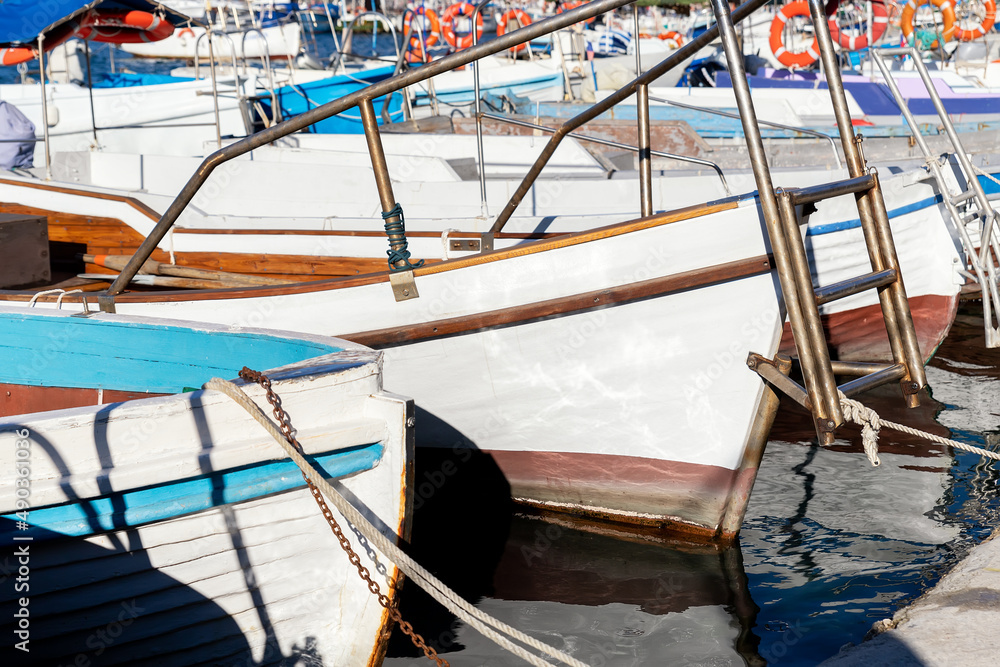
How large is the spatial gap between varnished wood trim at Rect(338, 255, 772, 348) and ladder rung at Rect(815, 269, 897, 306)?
0.35 meters

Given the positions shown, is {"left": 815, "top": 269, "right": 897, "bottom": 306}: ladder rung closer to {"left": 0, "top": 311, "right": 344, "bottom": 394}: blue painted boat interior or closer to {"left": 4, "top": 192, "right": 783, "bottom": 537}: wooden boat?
{"left": 4, "top": 192, "right": 783, "bottom": 537}: wooden boat

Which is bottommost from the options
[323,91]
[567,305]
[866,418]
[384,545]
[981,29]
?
[384,545]

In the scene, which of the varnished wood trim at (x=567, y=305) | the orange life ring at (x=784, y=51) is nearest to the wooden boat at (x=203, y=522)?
the varnished wood trim at (x=567, y=305)

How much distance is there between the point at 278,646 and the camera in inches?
115

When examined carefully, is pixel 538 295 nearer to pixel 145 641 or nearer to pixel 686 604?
pixel 686 604

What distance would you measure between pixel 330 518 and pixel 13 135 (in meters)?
7.89

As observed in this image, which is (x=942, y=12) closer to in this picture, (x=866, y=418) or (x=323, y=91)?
(x=323, y=91)

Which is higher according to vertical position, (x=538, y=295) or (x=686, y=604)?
(x=538, y=295)

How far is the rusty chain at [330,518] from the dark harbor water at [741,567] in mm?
879

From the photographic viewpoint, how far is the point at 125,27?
8.97m

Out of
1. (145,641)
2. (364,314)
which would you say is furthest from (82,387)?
(145,641)

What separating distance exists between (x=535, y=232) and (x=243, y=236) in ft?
6.76

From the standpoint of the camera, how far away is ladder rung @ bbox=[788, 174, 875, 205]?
11.3 ft

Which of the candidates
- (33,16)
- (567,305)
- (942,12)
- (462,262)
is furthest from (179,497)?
(942,12)
